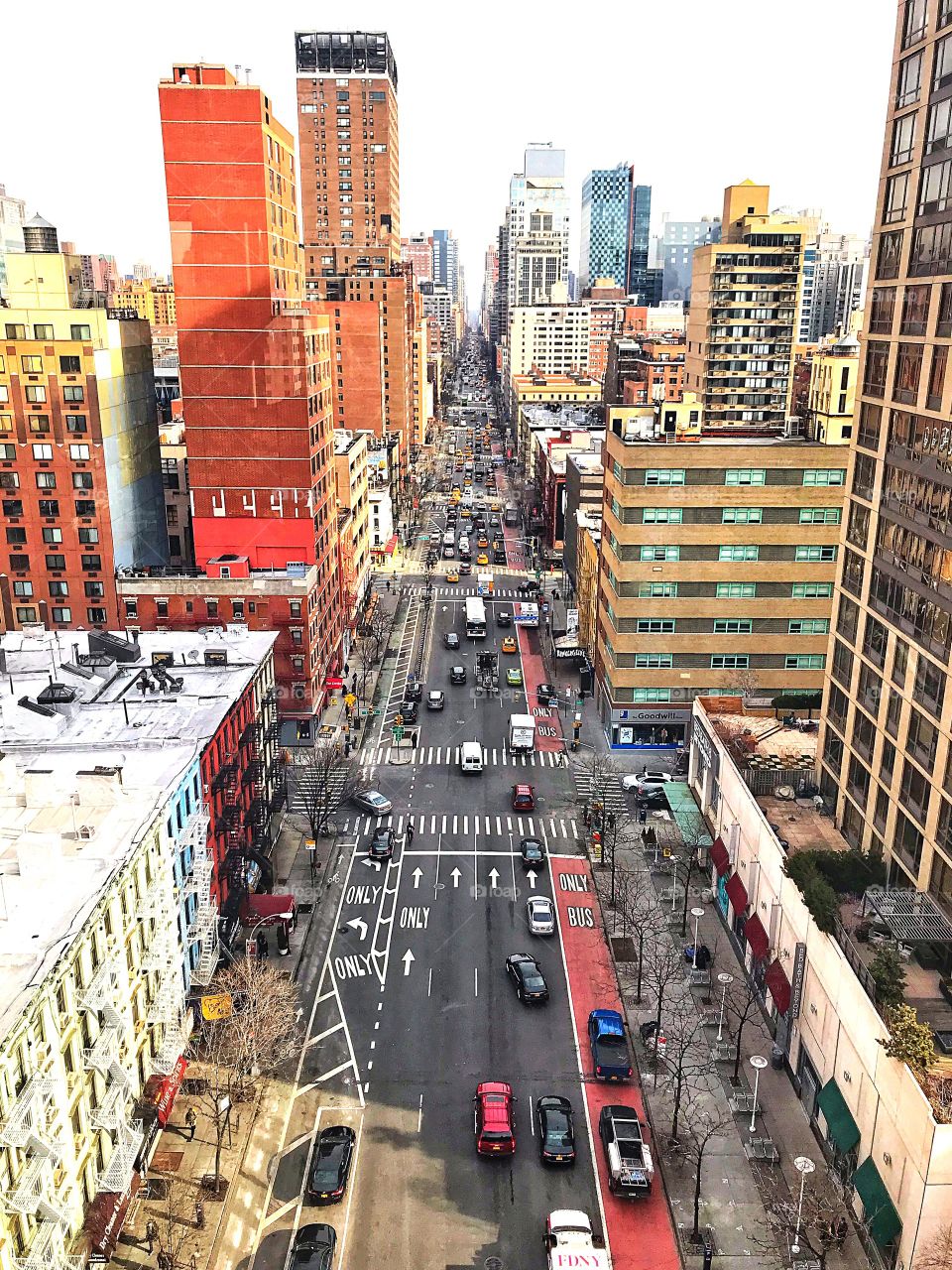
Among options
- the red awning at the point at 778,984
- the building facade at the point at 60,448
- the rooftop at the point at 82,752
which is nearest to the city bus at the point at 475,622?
the building facade at the point at 60,448

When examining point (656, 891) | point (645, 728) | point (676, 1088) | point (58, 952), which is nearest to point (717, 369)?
point (645, 728)

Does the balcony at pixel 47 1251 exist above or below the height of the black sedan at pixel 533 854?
above

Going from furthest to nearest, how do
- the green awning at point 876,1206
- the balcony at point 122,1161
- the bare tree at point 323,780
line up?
the bare tree at point 323,780 < the balcony at point 122,1161 < the green awning at point 876,1206

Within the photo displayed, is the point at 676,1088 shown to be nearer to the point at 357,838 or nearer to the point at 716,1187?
the point at 716,1187

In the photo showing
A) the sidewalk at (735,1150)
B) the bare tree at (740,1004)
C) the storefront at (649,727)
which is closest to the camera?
the sidewalk at (735,1150)

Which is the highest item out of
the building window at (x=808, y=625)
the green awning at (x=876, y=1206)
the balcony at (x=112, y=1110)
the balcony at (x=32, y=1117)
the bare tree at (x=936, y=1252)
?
the building window at (x=808, y=625)

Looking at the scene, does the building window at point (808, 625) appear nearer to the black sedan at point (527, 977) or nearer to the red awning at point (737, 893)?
the red awning at point (737, 893)

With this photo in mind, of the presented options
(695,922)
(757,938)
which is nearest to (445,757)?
(695,922)

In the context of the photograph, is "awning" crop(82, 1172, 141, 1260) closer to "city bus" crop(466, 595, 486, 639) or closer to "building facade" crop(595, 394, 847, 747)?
"building facade" crop(595, 394, 847, 747)
